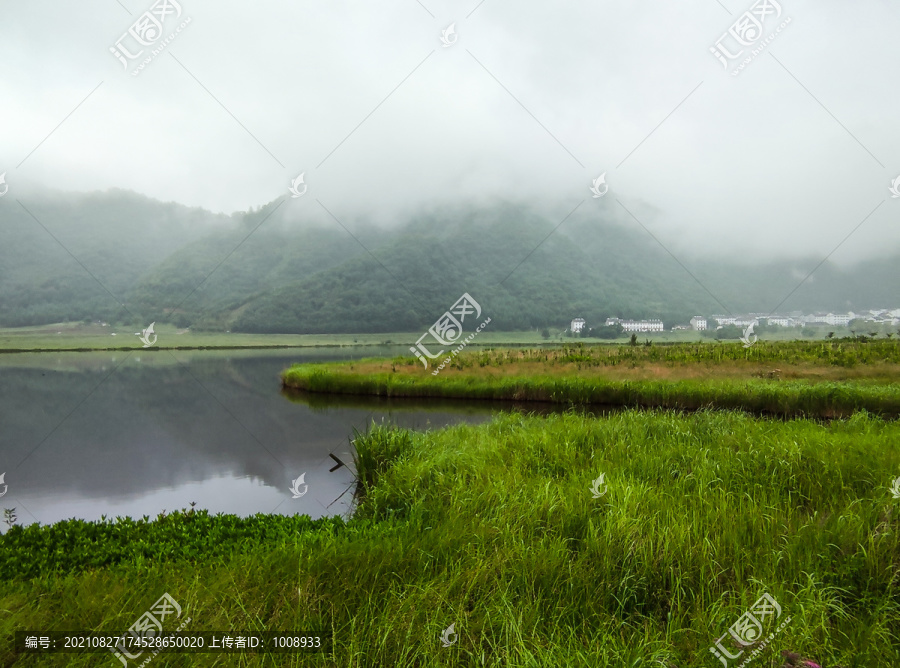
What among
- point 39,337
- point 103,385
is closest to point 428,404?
point 103,385

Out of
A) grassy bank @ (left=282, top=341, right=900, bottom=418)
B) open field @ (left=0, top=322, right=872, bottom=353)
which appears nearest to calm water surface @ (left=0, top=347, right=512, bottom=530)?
grassy bank @ (left=282, top=341, right=900, bottom=418)

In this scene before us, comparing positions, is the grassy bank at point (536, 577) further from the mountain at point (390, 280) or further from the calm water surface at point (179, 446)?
the mountain at point (390, 280)

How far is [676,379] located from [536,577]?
19.9m

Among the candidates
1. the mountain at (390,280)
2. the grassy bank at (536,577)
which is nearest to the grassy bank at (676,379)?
the grassy bank at (536,577)

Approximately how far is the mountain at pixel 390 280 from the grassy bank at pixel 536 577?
87280 mm

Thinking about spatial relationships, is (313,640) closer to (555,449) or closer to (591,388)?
(555,449)

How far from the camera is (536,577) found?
3.69 m

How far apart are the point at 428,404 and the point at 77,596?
19.0m

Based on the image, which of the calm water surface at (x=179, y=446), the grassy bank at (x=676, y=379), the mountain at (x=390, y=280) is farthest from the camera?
the mountain at (x=390, y=280)

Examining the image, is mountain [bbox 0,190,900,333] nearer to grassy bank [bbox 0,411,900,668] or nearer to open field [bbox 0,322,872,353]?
open field [bbox 0,322,872,353]

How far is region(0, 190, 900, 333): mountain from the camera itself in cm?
10719

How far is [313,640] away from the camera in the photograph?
2971 mm

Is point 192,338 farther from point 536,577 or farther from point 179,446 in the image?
point 536,577

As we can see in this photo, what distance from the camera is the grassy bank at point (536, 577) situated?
2.93 meters
